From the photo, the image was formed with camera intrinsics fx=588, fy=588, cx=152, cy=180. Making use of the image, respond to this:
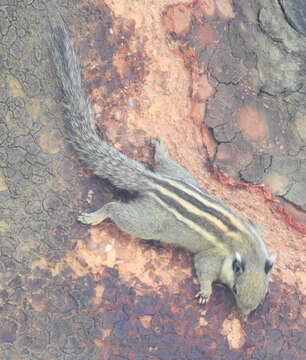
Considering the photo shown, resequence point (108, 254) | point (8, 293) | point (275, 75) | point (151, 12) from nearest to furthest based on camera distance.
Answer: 1. point (8, 293)
2. point (108, 254)
3. point (151, 12)
4. point (275, 75)

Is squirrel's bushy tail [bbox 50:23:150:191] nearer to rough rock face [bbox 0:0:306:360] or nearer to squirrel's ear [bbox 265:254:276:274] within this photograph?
rough rock face [bbox 0:0:306:360]

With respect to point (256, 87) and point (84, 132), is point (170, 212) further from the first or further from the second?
point (256, 87)

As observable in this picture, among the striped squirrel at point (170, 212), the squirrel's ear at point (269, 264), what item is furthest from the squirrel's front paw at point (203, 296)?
the squirrel's ear at point (269, 264)

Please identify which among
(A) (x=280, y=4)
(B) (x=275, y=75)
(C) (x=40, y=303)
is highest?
(A) (x=280, y=4)

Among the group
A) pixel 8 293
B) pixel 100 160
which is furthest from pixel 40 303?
pixel 100 160

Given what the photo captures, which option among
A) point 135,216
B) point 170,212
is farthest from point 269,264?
point 135,216

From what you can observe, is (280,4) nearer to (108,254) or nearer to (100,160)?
(100,160)

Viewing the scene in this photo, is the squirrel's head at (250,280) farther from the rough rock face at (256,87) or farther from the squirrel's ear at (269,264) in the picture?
the rough rock face at (256,87)
